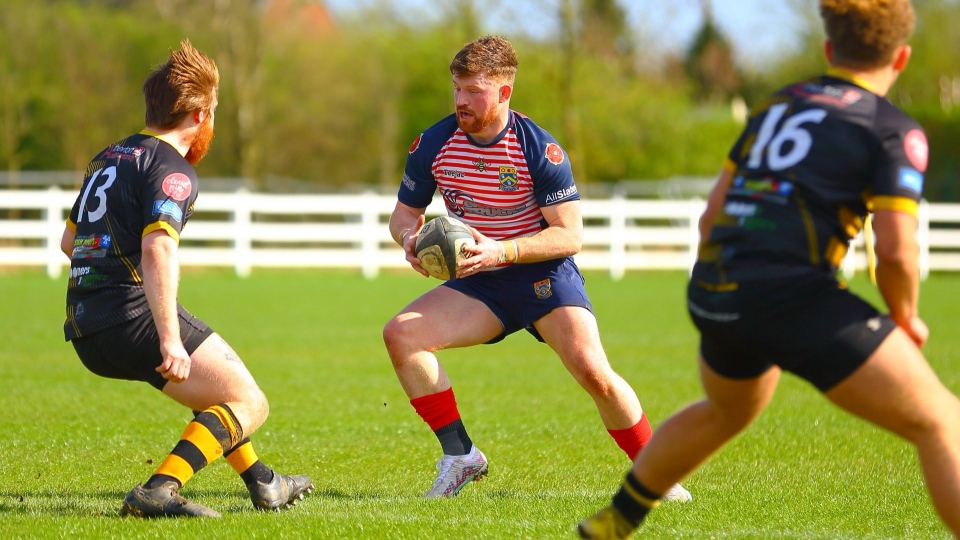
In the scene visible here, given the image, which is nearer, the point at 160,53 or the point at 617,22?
the point at 160,53

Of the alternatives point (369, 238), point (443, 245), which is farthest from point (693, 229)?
point (443, 245)

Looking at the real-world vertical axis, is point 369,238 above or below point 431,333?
below

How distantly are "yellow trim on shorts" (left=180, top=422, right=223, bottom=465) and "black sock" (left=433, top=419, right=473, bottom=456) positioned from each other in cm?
124

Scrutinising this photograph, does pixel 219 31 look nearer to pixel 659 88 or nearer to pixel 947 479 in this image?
pixel 659 88

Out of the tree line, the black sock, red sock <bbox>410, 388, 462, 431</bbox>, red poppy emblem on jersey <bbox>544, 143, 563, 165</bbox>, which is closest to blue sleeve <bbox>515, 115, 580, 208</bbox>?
red poppy emblem on jersey <bbox>544, 143, 563, 165</bbox>

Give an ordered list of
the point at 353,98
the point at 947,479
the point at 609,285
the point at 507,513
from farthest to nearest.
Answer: the point at 353,98
the point at 609,285
the point at 507,513
the point at 947,479

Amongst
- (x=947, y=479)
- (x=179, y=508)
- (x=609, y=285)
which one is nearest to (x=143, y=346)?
(x=179, y=508)

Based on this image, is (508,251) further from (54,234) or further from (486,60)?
(54,234)

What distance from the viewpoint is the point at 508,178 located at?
17.3ft

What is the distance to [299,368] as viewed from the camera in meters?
10.1

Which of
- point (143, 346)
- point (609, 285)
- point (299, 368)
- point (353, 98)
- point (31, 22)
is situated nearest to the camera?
point (143, 346)

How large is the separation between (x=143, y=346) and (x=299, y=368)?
5752 millimetres

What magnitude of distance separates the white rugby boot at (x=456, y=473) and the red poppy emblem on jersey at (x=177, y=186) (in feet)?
6.04

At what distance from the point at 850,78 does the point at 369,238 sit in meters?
20.3
